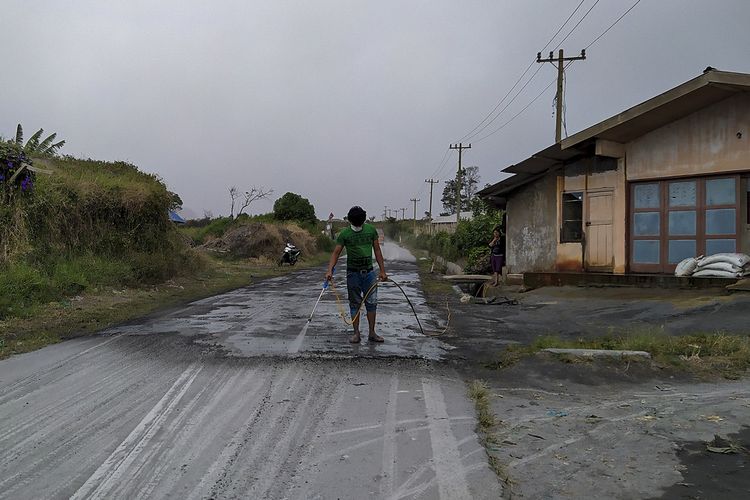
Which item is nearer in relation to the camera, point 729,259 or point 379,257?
point 379,257

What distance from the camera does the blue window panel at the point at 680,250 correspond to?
12664 mm

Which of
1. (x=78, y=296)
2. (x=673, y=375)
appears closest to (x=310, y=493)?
(x=673, y=375)

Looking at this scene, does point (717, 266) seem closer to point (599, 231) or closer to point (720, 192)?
point (720, 192)

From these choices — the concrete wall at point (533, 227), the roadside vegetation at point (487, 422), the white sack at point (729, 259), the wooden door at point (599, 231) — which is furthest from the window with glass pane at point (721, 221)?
the roadside vegetation at point (487, 422)

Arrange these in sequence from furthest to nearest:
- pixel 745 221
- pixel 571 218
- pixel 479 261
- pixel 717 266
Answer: pixel 479 261 → pixel 571 218 → pixel 745 221 → pixel 717 266

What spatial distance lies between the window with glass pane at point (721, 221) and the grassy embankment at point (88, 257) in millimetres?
12174

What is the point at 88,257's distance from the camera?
49.5 feet

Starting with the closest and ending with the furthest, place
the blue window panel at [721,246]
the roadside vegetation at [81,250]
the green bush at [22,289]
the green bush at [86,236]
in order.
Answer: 1. the green bush at [22,289]
2. the roadside vegetation at [81,250]
3. the blue window panel at [721,246]
4. the green bush at [86,236]

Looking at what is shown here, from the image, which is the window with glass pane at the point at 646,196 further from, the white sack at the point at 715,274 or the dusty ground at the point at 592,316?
the dusty ground at the point at 592,316

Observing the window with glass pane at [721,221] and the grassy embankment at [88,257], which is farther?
the window with glass pane at [721,221]

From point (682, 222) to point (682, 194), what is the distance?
0.63 metres

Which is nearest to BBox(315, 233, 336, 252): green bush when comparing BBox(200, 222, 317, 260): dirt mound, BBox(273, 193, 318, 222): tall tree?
BBox(273, 193, 318, 222): tall tree

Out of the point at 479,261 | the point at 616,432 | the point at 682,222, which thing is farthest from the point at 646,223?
the point at 616,432

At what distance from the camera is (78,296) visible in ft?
42.3
